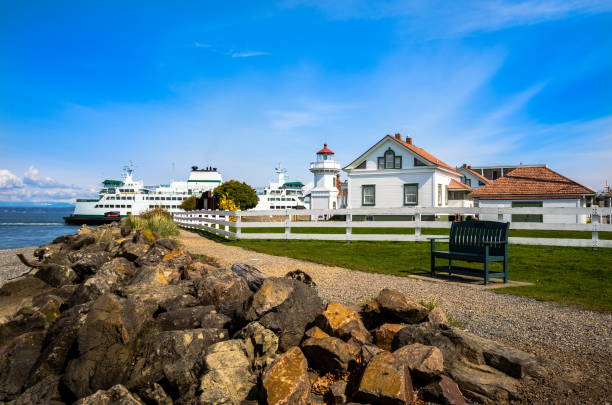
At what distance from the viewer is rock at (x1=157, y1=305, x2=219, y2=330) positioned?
5.21m

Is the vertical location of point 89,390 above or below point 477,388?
below

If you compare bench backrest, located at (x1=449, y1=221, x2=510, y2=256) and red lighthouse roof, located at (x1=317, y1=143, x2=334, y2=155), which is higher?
red lighthouse roof, located at (x1=317, y1=143, x2=334, y2=155)

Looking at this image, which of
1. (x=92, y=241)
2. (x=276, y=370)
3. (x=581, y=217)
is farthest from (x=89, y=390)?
(x=581, y=217)

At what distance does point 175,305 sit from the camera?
567cm

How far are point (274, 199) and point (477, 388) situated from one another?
75.0m

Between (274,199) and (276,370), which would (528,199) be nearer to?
(276,370)

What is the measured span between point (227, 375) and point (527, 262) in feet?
27.7

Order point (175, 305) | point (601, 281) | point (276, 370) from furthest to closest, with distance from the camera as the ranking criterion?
1. point (601, 281)
2. point (175, 305)
3. point (276, 370)

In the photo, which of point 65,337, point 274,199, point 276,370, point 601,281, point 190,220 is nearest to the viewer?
point 276,370

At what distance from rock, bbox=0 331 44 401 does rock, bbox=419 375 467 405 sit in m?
4.55

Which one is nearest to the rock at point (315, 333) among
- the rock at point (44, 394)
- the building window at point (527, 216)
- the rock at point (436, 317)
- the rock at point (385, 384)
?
the rock at point (385, 384)

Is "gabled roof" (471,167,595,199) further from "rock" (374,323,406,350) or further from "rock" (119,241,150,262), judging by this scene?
"rock" (374,323,406,350)

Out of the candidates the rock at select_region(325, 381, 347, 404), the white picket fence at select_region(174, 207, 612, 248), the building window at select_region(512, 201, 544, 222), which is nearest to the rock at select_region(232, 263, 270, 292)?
the rock at select_region(325, 381, 347, 404)

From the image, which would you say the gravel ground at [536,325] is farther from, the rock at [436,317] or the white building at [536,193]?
the white building at [536,193]
